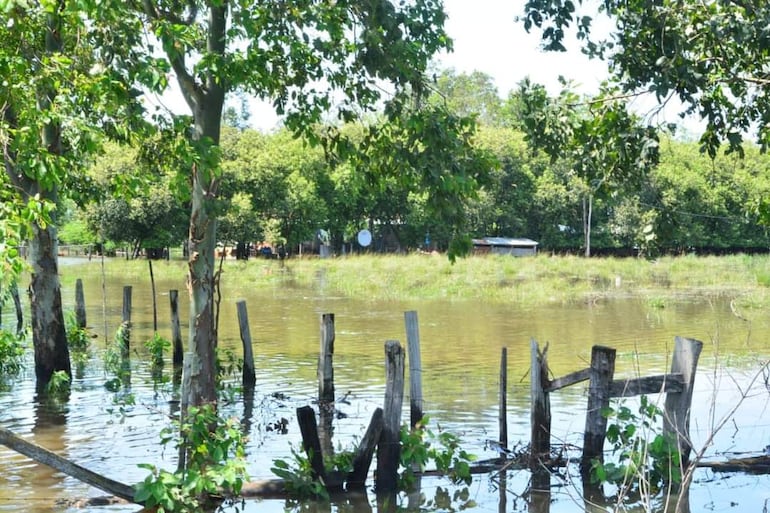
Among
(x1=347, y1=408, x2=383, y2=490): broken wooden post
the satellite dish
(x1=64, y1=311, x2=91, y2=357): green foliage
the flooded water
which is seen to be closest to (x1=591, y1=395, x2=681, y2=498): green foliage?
the flooded water

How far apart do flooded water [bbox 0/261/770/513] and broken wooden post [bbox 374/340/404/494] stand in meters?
0.53

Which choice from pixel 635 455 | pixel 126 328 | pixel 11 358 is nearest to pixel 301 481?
pixel 635 455

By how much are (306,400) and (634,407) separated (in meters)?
5.21

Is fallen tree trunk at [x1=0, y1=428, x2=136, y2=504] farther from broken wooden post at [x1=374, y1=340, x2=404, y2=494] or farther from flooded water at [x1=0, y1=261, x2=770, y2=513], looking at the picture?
broken wooden post at [x1=374, y1=340, x2=404, y2=494]

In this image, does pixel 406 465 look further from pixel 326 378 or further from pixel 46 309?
A: pixel 46 309

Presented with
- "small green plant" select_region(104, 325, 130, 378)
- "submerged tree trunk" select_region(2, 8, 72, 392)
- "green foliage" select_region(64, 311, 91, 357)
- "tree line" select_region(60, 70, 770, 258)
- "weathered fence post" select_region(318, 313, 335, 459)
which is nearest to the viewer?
"weathered fence post" select_region(318, 313, 335, 459)

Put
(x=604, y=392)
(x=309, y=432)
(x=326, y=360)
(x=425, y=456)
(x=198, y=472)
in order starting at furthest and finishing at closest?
(x=326, y=360)
(x=604, y=392)
(x=425, y=456)
(x=309, y=432)
(x=198, y=472)

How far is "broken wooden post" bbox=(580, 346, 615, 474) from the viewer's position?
9859 mm

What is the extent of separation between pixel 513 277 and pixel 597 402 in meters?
34.2

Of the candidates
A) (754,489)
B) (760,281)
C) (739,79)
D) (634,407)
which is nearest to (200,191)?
(739,79)

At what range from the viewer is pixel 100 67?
35.3ft

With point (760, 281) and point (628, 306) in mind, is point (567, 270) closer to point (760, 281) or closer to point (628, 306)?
point (760, 281)

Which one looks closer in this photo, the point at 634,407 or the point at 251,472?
the point at 251,472

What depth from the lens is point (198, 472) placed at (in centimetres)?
870
